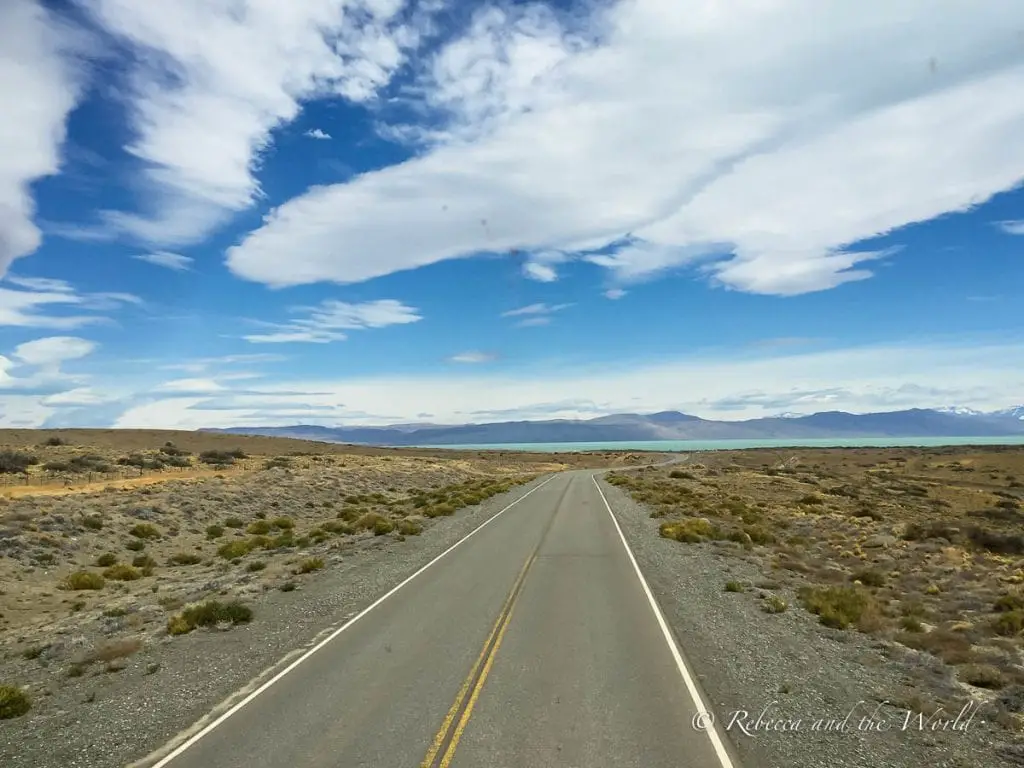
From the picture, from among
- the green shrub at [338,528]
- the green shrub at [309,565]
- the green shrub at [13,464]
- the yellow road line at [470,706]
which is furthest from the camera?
the green shrub at [13,464]

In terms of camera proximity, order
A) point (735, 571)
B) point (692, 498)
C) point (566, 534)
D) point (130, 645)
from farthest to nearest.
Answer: point (692, 498) → point (566, 534) → point (735, 571) → point (130, 645)

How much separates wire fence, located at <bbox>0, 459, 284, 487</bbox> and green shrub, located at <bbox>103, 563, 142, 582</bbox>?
73.8 ft

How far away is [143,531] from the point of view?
2923 cm

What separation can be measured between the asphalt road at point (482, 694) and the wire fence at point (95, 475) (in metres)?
37.4

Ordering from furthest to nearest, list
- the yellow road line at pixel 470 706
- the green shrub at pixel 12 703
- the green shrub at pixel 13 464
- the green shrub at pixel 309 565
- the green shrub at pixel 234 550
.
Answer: the green shrub at pixel 13 464
the green shrub at pixel 234 550
the green shrub at pixel 309 565
the green shrub at pixel 12 703
the yellow road line at pixel 470 706

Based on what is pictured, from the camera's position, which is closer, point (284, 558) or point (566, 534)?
point (284, 558)

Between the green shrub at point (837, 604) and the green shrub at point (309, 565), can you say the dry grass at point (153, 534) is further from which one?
the green shrub at point (837, 604)

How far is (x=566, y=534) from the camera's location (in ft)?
93.2

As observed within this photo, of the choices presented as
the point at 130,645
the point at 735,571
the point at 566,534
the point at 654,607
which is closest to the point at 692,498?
the point at 566,534

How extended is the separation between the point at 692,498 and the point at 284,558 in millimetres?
31208

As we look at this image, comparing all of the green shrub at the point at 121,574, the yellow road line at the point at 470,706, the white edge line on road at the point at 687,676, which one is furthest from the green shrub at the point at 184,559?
the yellow road line at the point at 470,706

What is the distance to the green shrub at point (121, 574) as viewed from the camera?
22.9 meters

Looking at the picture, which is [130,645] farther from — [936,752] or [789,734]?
[936,752]

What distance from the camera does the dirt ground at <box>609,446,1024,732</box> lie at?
11680 mm
